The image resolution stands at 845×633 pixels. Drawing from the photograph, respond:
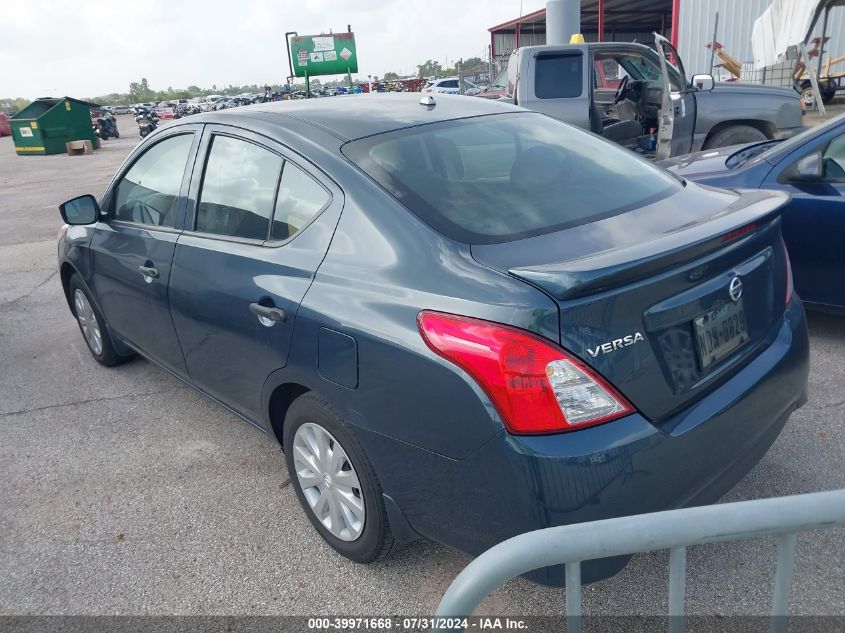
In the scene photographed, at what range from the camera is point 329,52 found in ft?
139

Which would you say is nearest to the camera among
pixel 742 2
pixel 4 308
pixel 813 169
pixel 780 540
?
pixel 780 540

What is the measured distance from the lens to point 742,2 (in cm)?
1894

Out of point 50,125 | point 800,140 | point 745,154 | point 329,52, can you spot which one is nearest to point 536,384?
point 800,140

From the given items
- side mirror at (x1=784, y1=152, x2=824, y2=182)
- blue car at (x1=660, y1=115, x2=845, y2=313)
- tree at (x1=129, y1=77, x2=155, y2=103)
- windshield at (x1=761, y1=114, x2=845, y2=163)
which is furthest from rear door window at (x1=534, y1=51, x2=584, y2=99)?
tree at (x1=129, y1=77, x2=155, y2=103)

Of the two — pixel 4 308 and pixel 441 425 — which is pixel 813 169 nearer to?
pixel 441 425

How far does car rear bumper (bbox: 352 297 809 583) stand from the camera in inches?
71.7

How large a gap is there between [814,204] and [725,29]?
18149mm

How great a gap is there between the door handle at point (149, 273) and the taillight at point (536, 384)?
202cm

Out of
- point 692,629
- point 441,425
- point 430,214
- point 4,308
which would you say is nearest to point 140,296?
point 430,214

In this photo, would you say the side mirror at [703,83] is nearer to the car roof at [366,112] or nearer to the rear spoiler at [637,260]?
the car roof at [366,112]

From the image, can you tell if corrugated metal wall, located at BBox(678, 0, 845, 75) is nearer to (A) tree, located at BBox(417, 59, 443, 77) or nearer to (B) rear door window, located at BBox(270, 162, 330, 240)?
(B) rear door window, located at BBox(270, 162, 330, 240)

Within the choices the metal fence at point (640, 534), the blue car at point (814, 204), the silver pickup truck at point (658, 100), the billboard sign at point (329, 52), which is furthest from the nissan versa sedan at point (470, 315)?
the billboard sign at point (329, 52)

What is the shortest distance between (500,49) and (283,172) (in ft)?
126

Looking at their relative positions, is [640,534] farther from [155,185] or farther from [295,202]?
[155,185]
